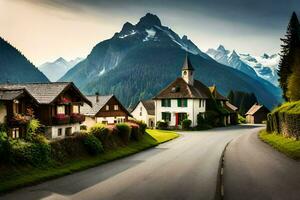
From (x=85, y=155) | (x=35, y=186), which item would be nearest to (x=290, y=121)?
(x=85, y=155)

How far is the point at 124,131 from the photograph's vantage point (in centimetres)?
3981

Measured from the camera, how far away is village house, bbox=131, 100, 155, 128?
84375 mm

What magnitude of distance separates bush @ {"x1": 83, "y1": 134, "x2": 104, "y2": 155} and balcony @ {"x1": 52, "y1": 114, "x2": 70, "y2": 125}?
439 inches

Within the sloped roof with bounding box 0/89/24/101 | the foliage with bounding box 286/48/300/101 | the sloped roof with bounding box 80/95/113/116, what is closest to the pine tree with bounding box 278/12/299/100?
the foliage with bounding box 286/48/300/101

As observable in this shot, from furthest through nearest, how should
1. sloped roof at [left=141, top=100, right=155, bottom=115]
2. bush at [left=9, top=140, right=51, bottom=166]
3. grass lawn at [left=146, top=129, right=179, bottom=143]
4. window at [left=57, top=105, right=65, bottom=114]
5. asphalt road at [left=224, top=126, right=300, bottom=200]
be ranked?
sloped roof at [left=141, top=100, right=155, bottom=115] → grass lawn at [left=146, top=129, right=179, bottom=143] → window at [left=57, top=105, right=65, bottom=114] → bush at [left=9, top=140, right=51, bottom=166] → asphalt road at [left=224, top=126, right=300, bottom=200]

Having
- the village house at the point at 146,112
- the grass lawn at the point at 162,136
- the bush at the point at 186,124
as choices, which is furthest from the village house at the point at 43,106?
the village house at the point at 146,112

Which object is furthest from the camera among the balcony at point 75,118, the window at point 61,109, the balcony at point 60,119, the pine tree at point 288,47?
the pine tree at point 288,47

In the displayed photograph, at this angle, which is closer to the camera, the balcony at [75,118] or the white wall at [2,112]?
the white wall at [2,112]

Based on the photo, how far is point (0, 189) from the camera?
18156mm

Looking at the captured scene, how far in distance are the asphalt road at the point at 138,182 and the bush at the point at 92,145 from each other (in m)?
1.88

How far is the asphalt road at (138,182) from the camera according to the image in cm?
1783

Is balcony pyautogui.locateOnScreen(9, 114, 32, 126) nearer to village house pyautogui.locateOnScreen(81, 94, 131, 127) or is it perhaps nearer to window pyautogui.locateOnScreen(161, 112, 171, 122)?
village house pyautogui.locateOnScreen(81, 94, 131, 127)

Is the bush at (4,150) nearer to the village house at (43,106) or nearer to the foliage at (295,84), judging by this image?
the village house at (43,106)

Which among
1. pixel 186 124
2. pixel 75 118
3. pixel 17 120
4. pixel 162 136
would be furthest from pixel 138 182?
pixel 186 124
